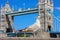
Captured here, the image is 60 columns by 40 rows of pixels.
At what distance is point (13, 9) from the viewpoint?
4322 centimetres

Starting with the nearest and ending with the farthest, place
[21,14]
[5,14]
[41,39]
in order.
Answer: [41,39], [21,14], [5,14]

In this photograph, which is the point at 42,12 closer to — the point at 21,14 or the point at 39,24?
the point at 39,24

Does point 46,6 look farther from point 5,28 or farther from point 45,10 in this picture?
point 5,28

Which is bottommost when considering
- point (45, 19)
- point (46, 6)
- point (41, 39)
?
point (41, 39)

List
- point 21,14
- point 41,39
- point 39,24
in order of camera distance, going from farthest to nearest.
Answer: point 21,14 < point 39,24 < point 41,39

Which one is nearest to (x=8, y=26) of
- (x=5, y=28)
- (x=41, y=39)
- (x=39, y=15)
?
(x=5, y=28)

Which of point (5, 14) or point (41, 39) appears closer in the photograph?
point (41, 39)

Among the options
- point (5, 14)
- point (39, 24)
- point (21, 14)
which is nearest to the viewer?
point (39, 24)

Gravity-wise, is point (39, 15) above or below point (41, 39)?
above

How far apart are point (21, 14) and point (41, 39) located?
1807cm

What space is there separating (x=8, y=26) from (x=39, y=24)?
1084 centimetres

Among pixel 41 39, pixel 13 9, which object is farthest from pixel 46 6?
pixel 41 39

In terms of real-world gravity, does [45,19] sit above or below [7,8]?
below

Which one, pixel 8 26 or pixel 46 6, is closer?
pixel 46 6
